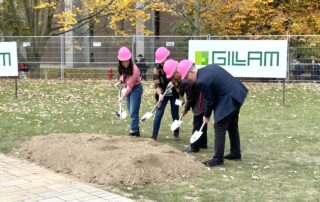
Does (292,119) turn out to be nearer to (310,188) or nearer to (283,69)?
(283,69)

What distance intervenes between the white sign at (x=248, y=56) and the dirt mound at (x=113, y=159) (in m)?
6.31

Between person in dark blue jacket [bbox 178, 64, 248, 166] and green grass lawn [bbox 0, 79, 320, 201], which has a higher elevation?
person in dark blue jacket [bbox 178, 64, 248, 166]

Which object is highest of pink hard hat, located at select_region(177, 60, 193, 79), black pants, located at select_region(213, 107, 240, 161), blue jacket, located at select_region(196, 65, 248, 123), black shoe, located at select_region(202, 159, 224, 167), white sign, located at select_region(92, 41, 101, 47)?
white sign, located at select_region(92, 41, 101, 47)

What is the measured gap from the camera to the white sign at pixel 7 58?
44.9 ft

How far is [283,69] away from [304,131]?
399 cm

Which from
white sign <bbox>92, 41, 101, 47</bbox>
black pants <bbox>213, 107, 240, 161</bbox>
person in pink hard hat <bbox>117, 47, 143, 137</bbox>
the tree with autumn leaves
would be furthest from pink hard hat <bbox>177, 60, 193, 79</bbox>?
white sign <bbox>92, 41, 101, 47</bbox>

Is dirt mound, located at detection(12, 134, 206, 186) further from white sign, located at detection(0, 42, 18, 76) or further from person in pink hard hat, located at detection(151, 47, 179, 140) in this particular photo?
white sign, located at detection(0, 42, 18, 76)

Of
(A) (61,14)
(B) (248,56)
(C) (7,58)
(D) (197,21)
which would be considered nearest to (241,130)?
(B) (248,56)

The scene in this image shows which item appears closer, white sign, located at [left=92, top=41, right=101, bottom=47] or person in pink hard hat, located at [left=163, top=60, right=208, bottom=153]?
person in pink hard hat, located at [left=163, top=60, right=208, bottom=153]

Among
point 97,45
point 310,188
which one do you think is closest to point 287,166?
point 310,188

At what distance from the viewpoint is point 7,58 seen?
13.7m

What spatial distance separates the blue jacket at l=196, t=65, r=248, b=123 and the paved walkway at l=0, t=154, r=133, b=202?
1.94 meters

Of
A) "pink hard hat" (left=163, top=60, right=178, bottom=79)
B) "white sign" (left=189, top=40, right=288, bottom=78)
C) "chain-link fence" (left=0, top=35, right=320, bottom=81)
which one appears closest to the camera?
"pink hard hat" (left=163, top=60, right=178, bottom=79)

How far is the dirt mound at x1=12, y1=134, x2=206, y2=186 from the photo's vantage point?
584cm
